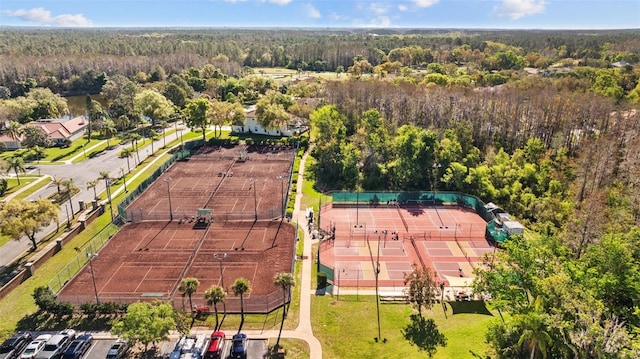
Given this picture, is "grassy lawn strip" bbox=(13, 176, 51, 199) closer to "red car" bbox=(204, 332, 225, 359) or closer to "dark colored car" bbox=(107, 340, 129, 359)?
"dark colored car" bbox=(107, 340, 129, 359)

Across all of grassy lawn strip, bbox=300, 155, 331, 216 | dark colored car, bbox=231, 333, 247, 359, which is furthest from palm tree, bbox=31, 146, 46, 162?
dark colored car, bbox=231, 333, 247, 359

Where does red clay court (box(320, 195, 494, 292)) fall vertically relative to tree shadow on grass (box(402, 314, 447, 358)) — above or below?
above

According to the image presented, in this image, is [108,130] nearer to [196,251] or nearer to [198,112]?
[198,112]

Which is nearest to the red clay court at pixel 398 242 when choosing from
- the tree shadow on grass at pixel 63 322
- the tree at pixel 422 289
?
the tree at pixel 422 289

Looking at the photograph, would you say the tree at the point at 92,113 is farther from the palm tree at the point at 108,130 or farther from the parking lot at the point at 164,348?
the parking lot at the point at 164,348

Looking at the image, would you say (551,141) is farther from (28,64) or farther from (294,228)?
(28,64)

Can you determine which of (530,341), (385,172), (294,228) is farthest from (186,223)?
(530,341)
